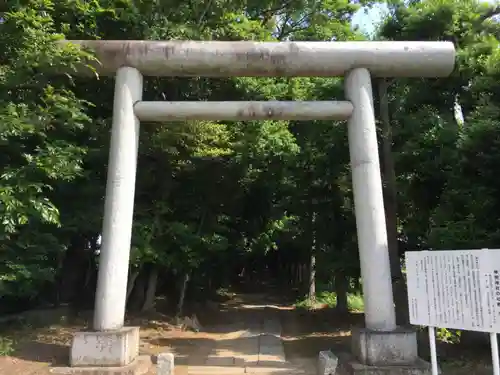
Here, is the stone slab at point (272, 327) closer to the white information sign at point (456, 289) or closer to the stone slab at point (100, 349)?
the stone slab at point (100, 349)

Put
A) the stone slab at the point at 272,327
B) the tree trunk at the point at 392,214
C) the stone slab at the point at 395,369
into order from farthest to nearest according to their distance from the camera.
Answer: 1. the stone slab at the point at 272,327
2. the tree trunk at the point at 392,214
3. the stone slab at the point at 395,369

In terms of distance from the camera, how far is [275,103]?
8883 mm

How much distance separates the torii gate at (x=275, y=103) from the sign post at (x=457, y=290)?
252 cm

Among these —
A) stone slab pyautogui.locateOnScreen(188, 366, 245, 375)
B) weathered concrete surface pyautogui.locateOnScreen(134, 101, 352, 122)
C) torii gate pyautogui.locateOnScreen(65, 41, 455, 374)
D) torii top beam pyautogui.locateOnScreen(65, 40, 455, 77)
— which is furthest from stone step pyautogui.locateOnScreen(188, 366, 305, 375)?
torii top beam pyautogui.locateOnScreen(65, 40, 455, 77)

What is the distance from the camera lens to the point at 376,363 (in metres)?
7.50

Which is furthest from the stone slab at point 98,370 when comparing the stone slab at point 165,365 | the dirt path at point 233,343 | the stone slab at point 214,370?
the stone slab at point 214,370

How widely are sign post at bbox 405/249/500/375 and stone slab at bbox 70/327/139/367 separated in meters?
4.75

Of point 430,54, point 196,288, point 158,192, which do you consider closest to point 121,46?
point 158,192

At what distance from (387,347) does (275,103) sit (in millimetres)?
4960

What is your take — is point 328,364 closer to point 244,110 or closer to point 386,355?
point 386,355

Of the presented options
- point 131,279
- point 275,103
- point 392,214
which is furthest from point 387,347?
point 131,279

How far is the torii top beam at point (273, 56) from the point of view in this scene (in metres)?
8.71

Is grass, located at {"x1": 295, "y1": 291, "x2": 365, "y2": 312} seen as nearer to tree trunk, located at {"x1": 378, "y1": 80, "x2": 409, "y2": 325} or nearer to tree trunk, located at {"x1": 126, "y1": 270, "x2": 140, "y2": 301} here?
tree trunk, located at {"x1": 378, "y1": 80, "x2": 409, "y2": 325}

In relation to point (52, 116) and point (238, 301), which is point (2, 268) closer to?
point (52, 116)
